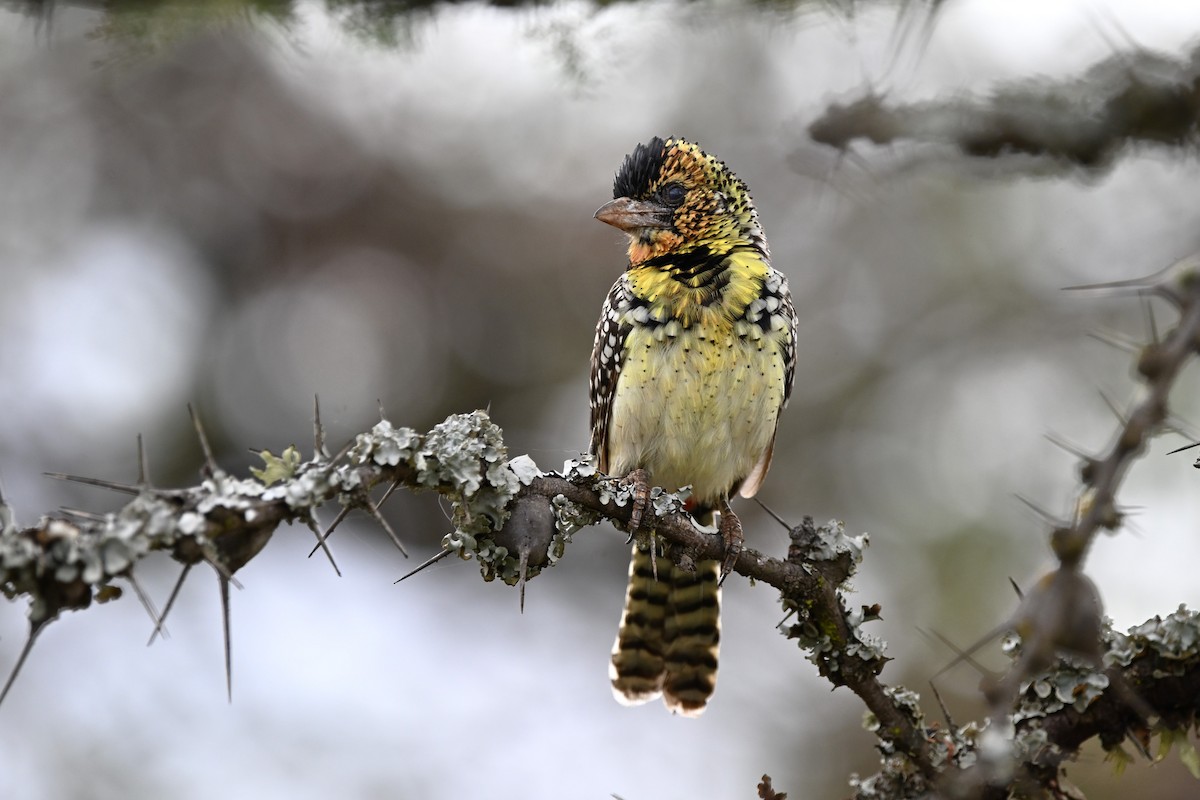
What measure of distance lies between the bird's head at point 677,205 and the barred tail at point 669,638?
1.34 meters

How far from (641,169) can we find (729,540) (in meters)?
2.05

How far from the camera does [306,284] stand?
23.4 ft

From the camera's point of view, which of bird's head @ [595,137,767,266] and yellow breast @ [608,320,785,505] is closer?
Answer: yellow breast @ [608,320,785,505]

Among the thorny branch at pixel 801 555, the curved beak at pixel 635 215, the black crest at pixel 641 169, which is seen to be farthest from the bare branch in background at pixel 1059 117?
the black crest at pixel 641 169

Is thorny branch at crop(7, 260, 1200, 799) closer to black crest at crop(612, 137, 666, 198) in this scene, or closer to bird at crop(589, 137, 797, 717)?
bird at crop(589, 137, 797, 717)

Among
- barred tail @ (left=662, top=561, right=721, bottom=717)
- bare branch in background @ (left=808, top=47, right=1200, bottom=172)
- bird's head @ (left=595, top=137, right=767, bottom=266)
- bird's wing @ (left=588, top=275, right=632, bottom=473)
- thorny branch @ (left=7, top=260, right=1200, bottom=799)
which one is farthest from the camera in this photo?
bird's head @ (left=595, top=137, right=767, bottom=266)

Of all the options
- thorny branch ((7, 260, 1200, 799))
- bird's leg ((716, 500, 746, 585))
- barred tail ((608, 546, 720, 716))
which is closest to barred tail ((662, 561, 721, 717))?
barred tail ((608, 546, 720, 716))

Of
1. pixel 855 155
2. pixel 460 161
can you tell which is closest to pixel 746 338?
pixel 855 155

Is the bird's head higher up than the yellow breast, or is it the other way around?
the bird's head

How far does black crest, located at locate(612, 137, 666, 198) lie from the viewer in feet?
16.2

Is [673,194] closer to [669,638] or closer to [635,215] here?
[635,215]

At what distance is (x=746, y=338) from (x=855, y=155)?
1.77 m

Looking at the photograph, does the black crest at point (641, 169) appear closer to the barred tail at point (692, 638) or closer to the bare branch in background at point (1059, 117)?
the barred tail at point (692, 638)

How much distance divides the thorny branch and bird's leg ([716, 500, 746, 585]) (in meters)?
0.05
